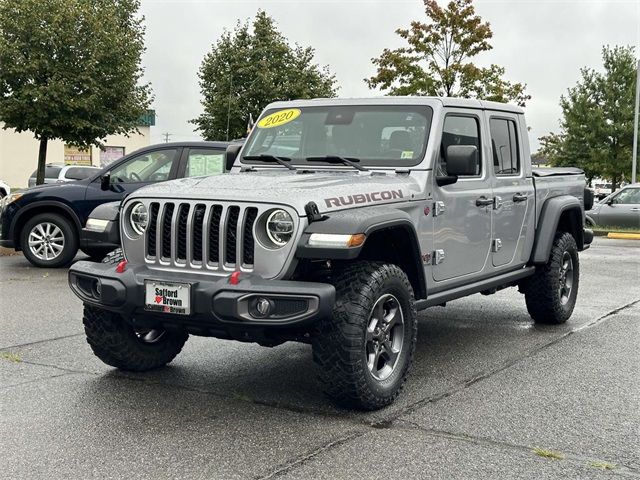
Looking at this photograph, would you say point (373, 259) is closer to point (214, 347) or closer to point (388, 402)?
point (388, 402)

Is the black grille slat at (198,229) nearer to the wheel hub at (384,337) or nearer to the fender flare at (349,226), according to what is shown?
the fender flare at (349,226)

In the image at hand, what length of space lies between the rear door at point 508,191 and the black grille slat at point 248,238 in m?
Answer: 2.53

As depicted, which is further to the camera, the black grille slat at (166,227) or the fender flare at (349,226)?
Answer: the black grille slat at (166,227)

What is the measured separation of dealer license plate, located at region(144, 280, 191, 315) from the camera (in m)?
4.54

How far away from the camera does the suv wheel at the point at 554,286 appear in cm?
748

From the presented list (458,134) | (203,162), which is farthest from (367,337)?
(203,162)

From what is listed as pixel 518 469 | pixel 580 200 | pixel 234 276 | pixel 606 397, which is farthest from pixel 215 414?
pixel 580 200

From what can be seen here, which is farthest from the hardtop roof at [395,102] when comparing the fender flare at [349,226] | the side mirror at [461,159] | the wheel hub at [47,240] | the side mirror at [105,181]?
the wheel hub at [47,240]

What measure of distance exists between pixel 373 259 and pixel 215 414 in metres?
1.36

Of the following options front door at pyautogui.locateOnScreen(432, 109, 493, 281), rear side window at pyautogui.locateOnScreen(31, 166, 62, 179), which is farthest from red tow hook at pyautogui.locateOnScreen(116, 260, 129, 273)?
rear side window at pyautogui.locateOnScreen(31, 166, 62, 179)

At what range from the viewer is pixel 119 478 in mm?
3746

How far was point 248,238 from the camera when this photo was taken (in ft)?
15.3

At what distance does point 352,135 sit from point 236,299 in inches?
81.8

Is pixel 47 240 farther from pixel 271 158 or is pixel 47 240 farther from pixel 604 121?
pixel 604 121
